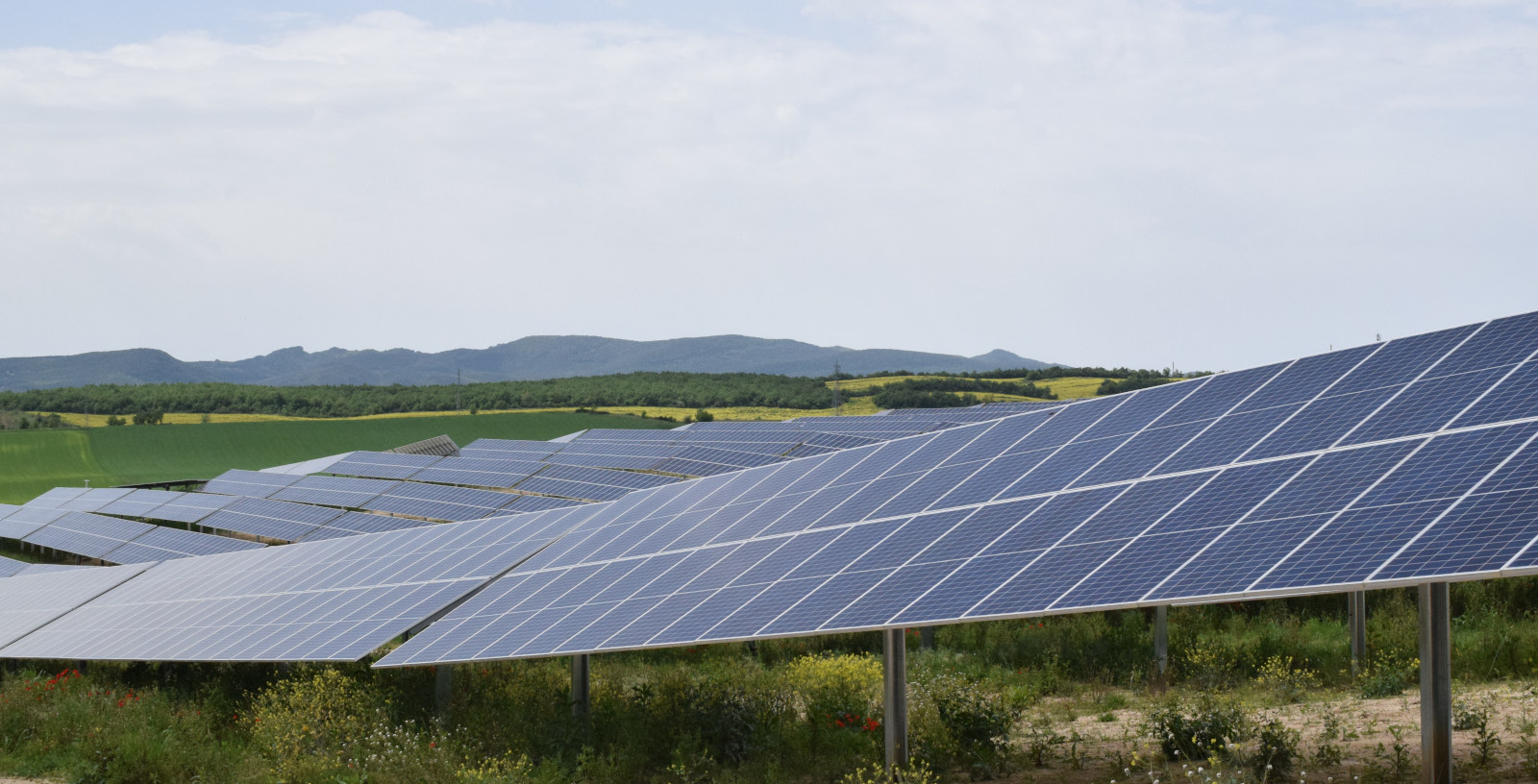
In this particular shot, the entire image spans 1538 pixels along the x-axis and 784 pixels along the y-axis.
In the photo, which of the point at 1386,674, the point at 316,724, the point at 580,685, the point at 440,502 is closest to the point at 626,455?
the point at 440,502

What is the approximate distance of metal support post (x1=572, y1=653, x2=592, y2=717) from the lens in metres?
17.7

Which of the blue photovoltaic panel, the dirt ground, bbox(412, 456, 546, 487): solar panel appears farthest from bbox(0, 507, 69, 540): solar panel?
the dirt ground

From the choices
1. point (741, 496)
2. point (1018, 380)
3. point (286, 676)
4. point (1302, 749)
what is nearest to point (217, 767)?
point (286, 676)

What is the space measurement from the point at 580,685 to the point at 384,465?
46615 mm

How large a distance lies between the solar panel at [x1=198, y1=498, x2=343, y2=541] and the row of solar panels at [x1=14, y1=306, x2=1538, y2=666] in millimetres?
20280

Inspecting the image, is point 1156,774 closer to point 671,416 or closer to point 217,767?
point 217,767

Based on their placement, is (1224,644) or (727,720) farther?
(1224,644)

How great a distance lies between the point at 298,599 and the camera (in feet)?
74.5

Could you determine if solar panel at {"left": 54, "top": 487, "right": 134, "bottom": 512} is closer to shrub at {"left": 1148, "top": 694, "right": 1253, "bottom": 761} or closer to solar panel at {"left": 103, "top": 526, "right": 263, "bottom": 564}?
solar panel at {"left": 103, "top": 526, "right": 263, "bottom": 564}

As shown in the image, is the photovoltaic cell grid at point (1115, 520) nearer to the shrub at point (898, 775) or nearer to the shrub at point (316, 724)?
the shrub at point (316, 724)

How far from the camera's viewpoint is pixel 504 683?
20.0 m

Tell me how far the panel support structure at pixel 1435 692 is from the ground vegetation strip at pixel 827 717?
4.67 feet

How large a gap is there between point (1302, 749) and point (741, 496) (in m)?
9.99

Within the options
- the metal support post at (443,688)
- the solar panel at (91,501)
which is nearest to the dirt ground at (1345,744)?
the metal support post at (443,688)
